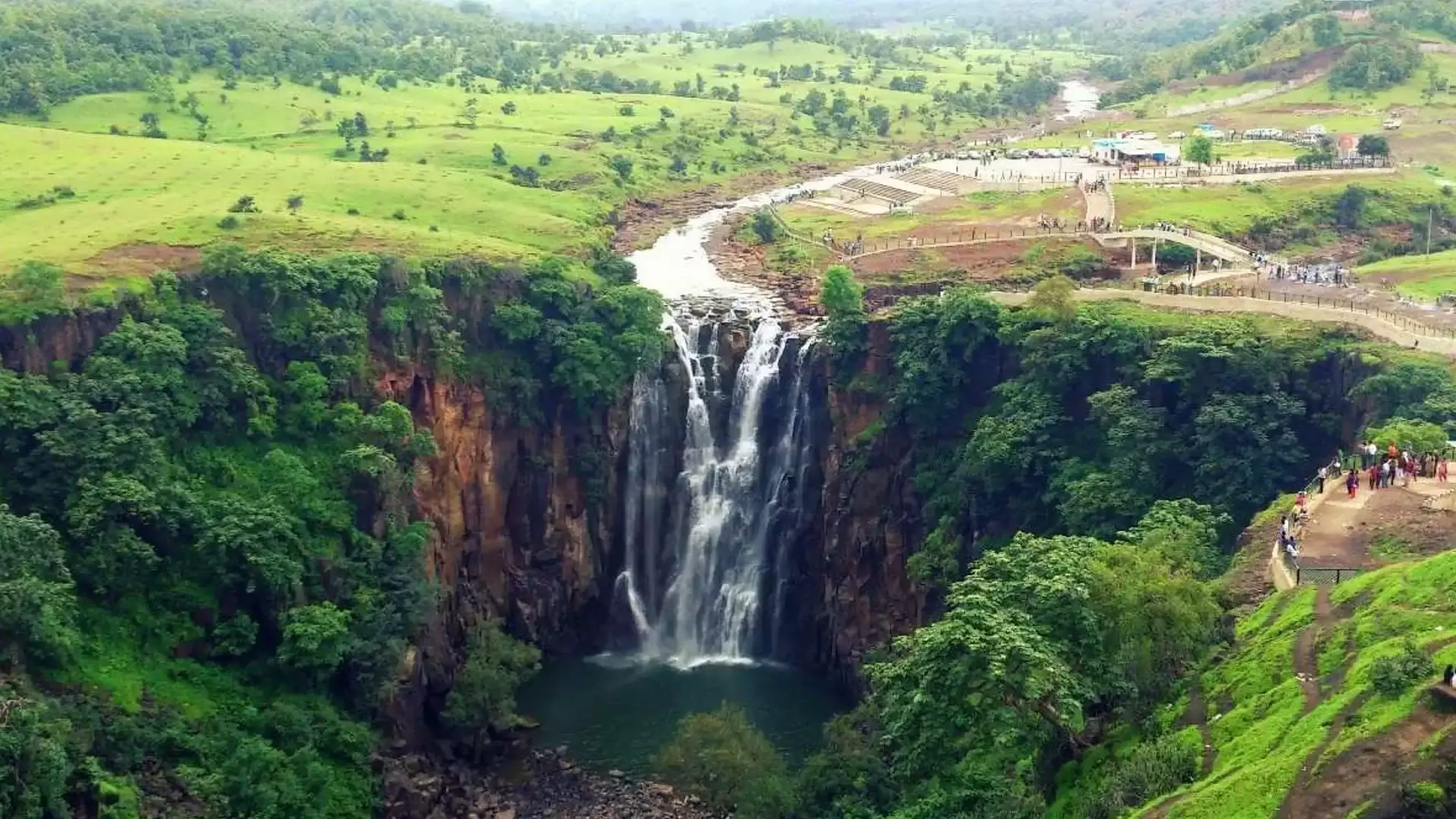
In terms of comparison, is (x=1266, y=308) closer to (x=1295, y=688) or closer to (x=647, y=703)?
(x=647, y=703)

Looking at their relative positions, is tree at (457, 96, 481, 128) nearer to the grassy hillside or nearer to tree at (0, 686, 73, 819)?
the grassy hillside

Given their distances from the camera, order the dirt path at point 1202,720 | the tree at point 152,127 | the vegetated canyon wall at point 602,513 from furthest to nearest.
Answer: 1. the tree at point 152,127
2. the vegetated canyon wall at point 602,513
3. the dirt path at point 1202,720

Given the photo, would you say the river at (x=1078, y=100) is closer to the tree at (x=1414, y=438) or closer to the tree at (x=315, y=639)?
the tree at (x=1414, y=438)

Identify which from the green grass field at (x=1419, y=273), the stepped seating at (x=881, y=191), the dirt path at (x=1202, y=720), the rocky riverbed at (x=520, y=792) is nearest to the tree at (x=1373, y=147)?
the green grass field at (x=1419, y=273)

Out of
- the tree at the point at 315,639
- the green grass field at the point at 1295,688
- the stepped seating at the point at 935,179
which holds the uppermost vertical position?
the stepped seating at the point at 935,179

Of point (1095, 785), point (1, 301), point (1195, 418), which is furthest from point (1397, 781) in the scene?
point (1, 301)

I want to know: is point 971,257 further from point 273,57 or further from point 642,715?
point 273,57

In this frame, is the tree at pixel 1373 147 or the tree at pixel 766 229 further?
the tree at pixel 1373 147
